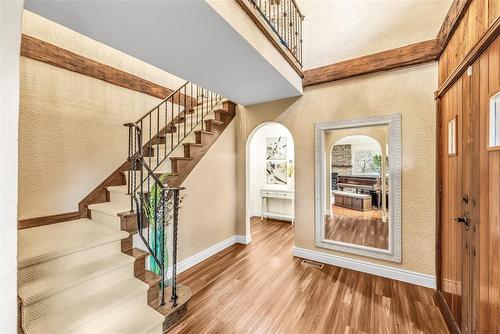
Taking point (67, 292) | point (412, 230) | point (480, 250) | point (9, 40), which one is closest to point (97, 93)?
point (9, 40)

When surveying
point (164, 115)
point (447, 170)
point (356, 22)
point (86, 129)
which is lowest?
point (447, 170)

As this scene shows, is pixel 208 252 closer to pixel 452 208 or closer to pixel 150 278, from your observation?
pixel 150 278

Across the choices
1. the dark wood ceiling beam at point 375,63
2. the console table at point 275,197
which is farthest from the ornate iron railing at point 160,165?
the console table at point 275,197

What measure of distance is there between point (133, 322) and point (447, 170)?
3185mm

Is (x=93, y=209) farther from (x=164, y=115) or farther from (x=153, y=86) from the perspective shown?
(x=153, y=86)

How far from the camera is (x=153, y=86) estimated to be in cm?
338

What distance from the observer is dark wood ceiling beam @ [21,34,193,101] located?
7.30 feet

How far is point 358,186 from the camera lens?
3.09m

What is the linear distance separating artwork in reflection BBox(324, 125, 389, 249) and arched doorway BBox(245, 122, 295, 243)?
2.00m

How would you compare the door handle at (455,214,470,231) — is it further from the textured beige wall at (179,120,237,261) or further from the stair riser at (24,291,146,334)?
the textured beige wall at (179,120,237,261)

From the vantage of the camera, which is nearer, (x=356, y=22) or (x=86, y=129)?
(x=86, y=129)

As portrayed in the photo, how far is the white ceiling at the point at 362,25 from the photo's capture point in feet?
8.77

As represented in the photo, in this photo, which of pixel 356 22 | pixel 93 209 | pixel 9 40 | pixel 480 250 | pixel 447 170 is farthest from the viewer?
pixel 356 22

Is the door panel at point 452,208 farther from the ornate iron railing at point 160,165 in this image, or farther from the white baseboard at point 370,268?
the ornate iron railing at point 160,165
